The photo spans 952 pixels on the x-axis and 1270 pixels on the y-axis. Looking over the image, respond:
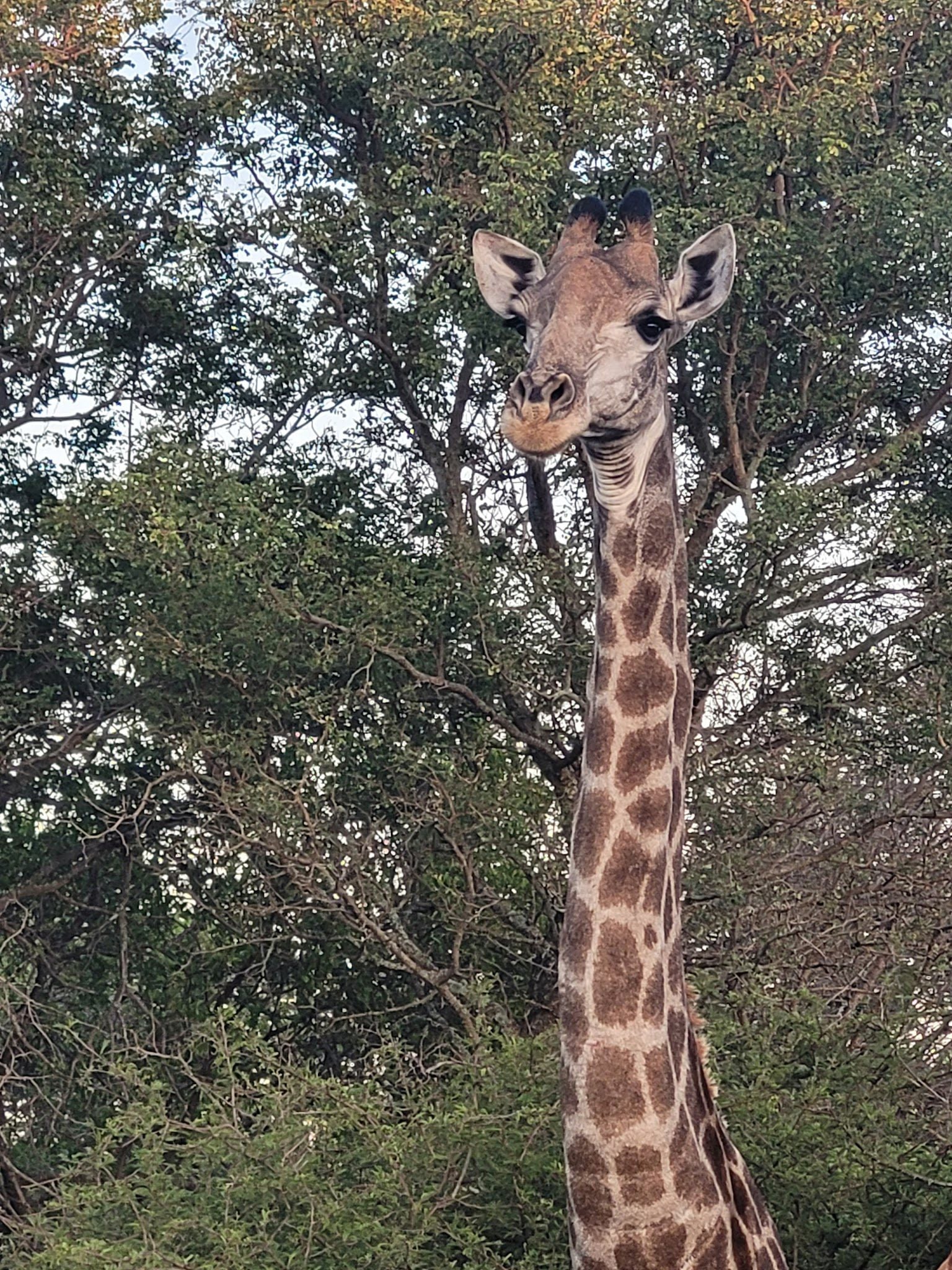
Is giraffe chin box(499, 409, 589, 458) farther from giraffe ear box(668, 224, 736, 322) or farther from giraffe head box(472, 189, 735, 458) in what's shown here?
giraffe ear box(668, 224, 736, 322)

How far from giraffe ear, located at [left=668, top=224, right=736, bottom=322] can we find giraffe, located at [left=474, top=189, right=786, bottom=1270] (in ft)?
0.39

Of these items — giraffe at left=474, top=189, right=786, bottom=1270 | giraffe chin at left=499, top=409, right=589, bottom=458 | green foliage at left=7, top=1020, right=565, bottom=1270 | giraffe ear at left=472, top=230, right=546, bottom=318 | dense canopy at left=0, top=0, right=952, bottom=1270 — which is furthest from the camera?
dense canopy at left=0, top=0, right=952, bottom=1270

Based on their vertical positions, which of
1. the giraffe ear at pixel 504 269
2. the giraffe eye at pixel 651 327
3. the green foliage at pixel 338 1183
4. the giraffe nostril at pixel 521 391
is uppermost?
the giraffe ear at pixel 504 269

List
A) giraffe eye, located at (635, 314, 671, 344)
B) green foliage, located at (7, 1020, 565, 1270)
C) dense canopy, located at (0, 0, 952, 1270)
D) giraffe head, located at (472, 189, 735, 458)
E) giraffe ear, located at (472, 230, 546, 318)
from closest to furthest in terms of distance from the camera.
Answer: giraffe head, located at (472, 189, 735, 458) < giraffe eye, located at (635, 314, 671, 344) < giraffe ear, located at (472, 230, 546, 318) < green foliage, located at (7, 1020, 565, 1270) < dense canopy, located at (0, 0, 952, 1270)

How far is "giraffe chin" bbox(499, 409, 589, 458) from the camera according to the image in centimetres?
432

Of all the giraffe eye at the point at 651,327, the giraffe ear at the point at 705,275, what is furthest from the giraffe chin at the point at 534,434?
the giraffe ear at the point at 705,275

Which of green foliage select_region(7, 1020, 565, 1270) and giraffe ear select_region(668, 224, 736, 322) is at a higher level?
giraffe ear select_region(668, 224, 736, 322)

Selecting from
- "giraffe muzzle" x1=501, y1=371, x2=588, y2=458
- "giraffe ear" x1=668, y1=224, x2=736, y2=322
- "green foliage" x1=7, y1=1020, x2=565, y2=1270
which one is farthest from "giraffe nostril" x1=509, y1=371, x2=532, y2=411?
"green foliage" x1=7, y1=1020, x2=565, y2=1270

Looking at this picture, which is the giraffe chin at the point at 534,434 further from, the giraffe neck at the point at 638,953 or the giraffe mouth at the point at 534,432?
the giraffe neck at the point at 638,953

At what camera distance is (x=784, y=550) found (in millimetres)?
9500

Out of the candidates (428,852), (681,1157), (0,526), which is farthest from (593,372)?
(0,526)

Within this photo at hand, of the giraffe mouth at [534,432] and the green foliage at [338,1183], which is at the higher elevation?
A: the giraffe mouth at [534,432]

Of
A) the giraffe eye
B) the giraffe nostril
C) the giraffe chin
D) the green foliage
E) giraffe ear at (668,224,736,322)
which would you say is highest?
giraffe ear at (668,224,736,322)

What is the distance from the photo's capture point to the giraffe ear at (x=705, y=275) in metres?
5.30
